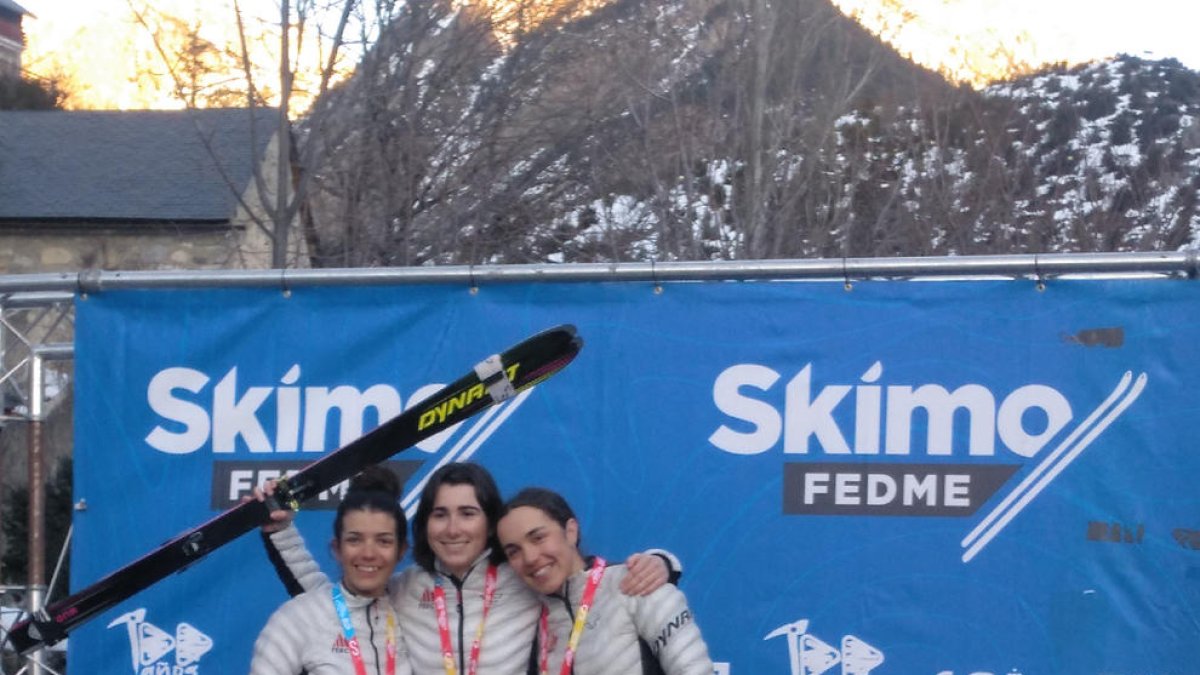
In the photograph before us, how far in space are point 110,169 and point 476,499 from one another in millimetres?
19463

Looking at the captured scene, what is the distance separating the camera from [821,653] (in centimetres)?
458

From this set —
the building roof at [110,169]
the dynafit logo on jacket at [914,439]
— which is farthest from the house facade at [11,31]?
the dynafit logo on jacket at [914,439]

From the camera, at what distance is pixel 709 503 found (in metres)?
4.66

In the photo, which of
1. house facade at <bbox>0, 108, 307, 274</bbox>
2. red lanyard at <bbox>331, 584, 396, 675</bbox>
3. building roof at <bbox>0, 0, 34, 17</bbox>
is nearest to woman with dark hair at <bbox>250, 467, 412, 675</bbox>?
red lanyard at <bbox>331, 584, 396, 675</bbox>

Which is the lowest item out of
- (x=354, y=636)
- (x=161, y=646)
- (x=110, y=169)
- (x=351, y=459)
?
(x=161, y=646)

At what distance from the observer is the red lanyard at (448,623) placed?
11.8ft

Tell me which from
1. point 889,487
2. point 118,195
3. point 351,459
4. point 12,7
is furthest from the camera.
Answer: point 12,7

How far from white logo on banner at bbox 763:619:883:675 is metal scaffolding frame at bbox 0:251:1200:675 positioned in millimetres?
1048

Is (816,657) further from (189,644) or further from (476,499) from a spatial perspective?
(189,644)

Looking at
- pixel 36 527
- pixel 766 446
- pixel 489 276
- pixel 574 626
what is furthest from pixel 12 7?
pixel 574 626

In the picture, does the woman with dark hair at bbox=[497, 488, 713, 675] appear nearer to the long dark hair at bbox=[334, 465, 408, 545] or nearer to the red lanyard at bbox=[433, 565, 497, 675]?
the red lanyard at bbox=[433, 565, 497, 675]

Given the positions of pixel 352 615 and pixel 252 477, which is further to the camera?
pixel 252 477

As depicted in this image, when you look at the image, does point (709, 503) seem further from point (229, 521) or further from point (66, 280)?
point (66, 280)

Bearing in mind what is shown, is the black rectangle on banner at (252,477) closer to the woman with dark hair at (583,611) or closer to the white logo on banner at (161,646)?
the white logo on banner at (161,646)
